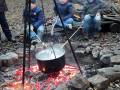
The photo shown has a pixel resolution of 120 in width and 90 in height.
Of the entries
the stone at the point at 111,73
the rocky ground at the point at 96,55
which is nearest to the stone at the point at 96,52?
the rocky ground at the point at 96,55

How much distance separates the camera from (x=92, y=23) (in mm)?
9836

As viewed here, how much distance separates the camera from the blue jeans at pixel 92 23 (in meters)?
9.67

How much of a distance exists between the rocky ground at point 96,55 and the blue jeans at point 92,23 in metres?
0.25

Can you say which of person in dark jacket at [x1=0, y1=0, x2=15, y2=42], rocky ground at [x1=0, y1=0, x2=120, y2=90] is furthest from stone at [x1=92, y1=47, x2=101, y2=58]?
person in dark jacket at [x1=0, y1=0, x2=15, y2=42]

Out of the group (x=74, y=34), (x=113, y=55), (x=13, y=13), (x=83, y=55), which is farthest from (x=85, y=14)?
(x=13, y=13)

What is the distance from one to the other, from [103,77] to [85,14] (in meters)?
4.38

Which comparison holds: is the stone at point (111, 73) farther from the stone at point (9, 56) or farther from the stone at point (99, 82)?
the stone at point (9, 56)

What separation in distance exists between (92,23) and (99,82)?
3.97m

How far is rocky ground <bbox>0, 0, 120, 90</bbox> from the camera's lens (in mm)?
6428

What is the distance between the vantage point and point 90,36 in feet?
31.7

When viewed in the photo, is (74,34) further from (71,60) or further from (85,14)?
(71,60)

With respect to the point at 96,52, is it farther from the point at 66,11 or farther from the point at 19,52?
the point at 66,11

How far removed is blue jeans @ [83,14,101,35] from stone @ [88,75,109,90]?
11.6 feet

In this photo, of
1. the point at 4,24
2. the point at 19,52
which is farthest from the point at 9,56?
the point at 4,24
